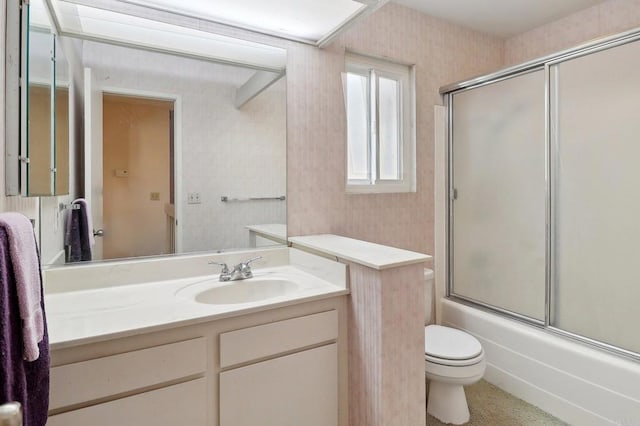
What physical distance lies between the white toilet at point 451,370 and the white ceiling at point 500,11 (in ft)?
6.70

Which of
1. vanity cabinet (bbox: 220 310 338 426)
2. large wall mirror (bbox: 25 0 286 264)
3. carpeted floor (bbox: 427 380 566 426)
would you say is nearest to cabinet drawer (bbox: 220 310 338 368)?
vanity cabinet (bbox: 220 310 338 426)

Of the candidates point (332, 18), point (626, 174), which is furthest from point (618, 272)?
point (332, 18)

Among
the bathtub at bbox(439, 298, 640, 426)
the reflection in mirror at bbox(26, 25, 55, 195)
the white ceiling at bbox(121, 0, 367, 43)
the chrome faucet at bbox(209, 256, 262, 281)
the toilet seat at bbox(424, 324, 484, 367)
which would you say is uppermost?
the white ceiling at bbox(121, 0, 367, 43)

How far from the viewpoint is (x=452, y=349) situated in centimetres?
178

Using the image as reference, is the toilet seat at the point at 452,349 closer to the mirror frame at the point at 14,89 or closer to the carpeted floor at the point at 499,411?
the carpeted floor at the point at 499,411

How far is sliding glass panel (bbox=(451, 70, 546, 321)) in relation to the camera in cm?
210

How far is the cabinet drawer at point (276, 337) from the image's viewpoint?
1.27 meters

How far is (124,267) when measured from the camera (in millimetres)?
1575

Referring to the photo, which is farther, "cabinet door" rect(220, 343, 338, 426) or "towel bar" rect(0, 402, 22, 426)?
"cabinet door" rect(220, 343, 338, 426)

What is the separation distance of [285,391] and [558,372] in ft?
4.79

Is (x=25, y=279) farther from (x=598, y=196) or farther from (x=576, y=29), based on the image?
(x=576, y=29)

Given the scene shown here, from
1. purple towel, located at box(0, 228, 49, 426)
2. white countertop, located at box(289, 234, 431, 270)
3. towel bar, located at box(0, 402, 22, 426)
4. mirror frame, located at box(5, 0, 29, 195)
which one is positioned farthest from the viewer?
white countertop, located at box(289, 234, 431, 270)

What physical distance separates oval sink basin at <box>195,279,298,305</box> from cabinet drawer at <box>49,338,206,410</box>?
0.36 m

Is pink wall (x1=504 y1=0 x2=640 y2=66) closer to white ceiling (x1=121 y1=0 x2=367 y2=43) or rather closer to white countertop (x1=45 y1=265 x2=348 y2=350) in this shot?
white ceiling (x1=121 y1=0 x2=367 y2=43)
